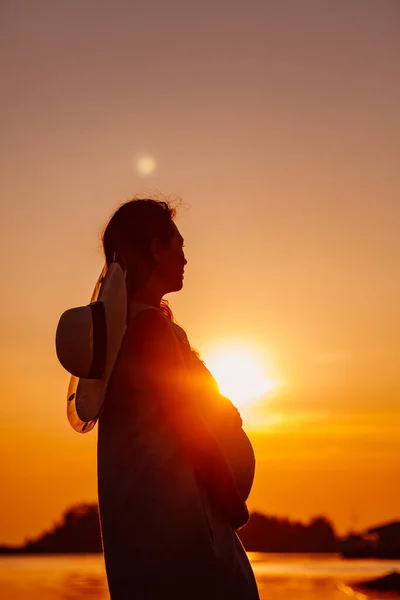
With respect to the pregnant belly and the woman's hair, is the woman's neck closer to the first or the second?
the woman's hair

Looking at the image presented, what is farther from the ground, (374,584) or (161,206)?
(374,584)

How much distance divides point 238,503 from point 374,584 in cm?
4839

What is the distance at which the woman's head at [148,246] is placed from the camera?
340 centimetres

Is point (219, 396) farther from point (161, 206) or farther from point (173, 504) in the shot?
point (161, 206)

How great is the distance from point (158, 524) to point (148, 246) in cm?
98

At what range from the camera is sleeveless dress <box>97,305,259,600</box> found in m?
2.96

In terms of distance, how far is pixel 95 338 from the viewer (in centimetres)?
307

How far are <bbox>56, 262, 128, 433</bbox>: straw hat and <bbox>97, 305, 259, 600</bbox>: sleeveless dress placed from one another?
0.39 ft

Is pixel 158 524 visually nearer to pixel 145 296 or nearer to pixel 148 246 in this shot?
pixel 145 296

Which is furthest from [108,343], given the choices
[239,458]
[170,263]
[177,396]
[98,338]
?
[239,458]

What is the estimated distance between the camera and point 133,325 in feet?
10.5

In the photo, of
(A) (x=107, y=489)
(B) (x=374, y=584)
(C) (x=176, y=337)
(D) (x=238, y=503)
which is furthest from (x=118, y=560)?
(B) (x=374, y=584)

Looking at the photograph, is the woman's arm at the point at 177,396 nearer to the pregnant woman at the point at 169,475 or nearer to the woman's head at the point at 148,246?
the pregnant woman at the point at 169,475

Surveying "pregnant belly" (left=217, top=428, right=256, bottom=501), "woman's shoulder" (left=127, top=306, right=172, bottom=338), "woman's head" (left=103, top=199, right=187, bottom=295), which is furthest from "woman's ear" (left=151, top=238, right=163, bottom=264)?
"pregnant belly" (left=217, top=428, right=256, bottom=501)
